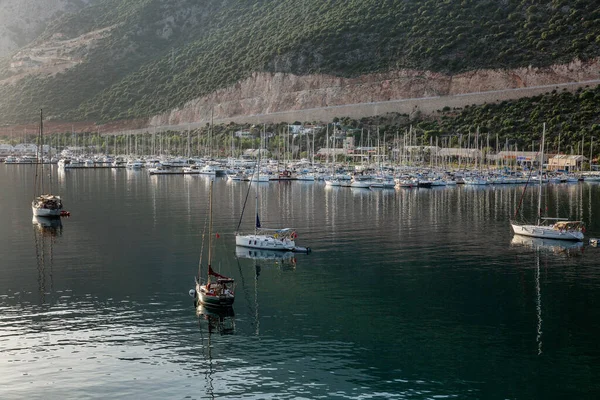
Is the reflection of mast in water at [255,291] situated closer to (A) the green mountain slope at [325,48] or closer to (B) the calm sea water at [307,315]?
(B) the calm sea water at [307,315]

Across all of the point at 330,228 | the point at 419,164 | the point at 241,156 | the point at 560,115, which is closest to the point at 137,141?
the point at 241,156

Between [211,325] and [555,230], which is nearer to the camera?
[211,325]

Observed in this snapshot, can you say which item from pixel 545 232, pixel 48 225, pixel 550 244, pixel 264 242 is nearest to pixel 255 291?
pixel 264 242

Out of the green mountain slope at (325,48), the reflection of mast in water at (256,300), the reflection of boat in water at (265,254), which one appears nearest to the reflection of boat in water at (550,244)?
the reflection of boat in water at (265,254)

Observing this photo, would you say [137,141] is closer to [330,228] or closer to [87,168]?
[87,168]

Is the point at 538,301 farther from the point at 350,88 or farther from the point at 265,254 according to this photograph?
the point at 350,88

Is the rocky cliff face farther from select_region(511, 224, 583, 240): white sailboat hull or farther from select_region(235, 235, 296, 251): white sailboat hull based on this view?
select_region(235, 235, 296, 251): white sailboat hull
